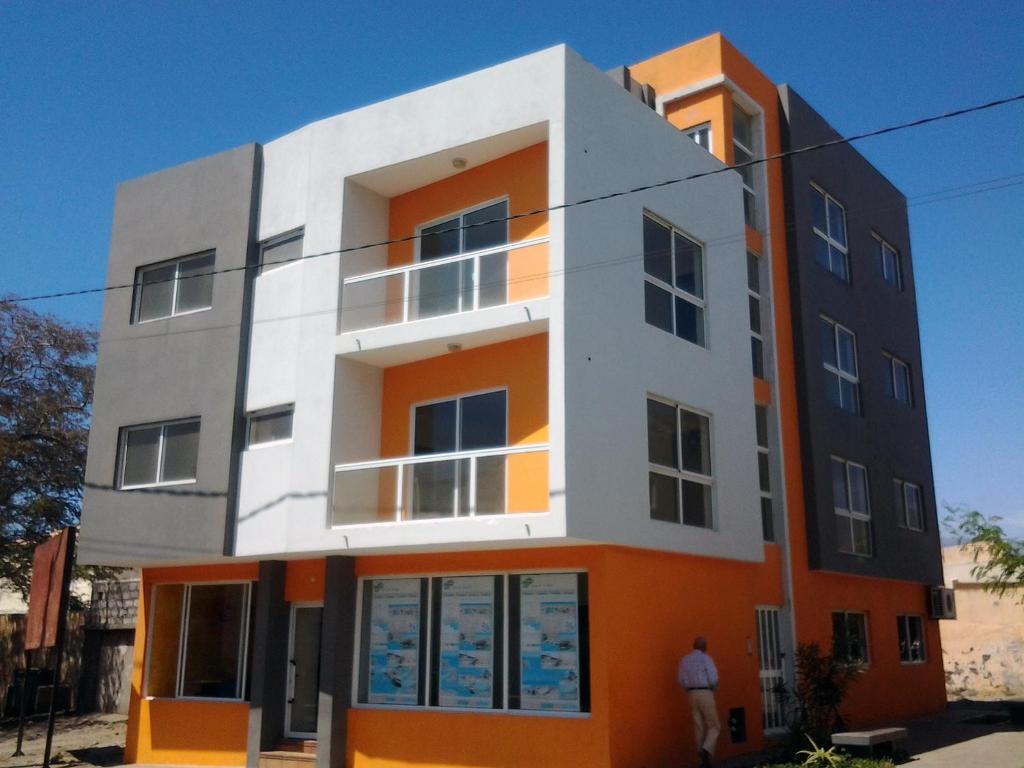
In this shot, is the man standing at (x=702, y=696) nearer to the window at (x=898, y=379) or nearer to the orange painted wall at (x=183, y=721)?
the orange painted wall at (x=183, y=721)

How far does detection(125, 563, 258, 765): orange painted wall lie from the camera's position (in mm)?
16047

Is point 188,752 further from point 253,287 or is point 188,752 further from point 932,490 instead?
point 932,490

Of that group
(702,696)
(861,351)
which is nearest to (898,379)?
(861,351)

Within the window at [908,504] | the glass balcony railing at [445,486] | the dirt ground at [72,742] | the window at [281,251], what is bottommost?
the dirt ground at [72,742]

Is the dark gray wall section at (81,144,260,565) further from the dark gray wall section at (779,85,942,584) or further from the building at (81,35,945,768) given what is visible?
the dark gray wall section at (779,85,942,584)

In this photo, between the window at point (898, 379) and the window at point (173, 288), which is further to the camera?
the window at point (898, 379)

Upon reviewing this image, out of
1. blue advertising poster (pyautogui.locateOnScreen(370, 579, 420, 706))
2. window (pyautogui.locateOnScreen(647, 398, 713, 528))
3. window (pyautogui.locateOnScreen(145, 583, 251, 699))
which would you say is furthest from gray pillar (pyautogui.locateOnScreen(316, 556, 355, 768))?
window (pyautogui.locateOnScreen(647, 398, 713, 528))

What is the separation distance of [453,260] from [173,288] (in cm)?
584

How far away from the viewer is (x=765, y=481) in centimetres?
1755

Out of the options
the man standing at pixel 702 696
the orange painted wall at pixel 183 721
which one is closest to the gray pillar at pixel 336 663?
the orange painted wall at pixel 183 721

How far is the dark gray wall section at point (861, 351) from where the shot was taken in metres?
18.3

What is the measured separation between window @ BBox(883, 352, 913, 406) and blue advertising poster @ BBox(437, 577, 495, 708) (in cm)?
1159

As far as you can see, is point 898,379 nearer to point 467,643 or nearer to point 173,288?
point 467,643

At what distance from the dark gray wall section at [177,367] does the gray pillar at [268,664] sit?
96cm
